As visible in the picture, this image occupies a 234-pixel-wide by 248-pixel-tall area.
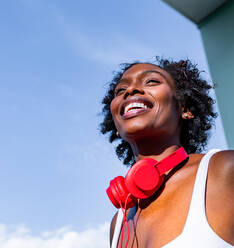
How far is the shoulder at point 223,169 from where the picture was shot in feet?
2.75

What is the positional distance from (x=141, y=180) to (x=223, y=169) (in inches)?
8.4

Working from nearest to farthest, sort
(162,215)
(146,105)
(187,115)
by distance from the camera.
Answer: (162,215) < (146,105) < (187,115)

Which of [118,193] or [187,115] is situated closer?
[118,193]

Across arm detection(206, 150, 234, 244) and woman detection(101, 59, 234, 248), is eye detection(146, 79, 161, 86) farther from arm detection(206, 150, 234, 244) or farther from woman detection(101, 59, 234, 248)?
arm detection(206, 150, 234, 244)

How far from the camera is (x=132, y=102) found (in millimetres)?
1064

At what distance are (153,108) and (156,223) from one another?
0.34 m

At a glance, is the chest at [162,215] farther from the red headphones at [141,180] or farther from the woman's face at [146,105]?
the woman's face at [146,105]

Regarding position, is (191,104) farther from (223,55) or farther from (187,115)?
(223,55)

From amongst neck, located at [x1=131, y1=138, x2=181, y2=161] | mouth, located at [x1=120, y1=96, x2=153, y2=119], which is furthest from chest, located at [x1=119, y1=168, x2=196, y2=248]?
mouth, located at [x1=120, y1=96, x2=153, y2=119]

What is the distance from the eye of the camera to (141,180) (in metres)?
0.92

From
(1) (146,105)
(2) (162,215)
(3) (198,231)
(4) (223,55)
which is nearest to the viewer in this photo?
(3) (198,231)

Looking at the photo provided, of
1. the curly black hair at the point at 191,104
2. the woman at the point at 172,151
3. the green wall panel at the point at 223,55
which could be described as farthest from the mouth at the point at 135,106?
the green wall panel at the point at 223,55

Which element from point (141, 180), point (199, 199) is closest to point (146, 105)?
point (141, 180)

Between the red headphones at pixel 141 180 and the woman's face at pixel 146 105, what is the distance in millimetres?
92
